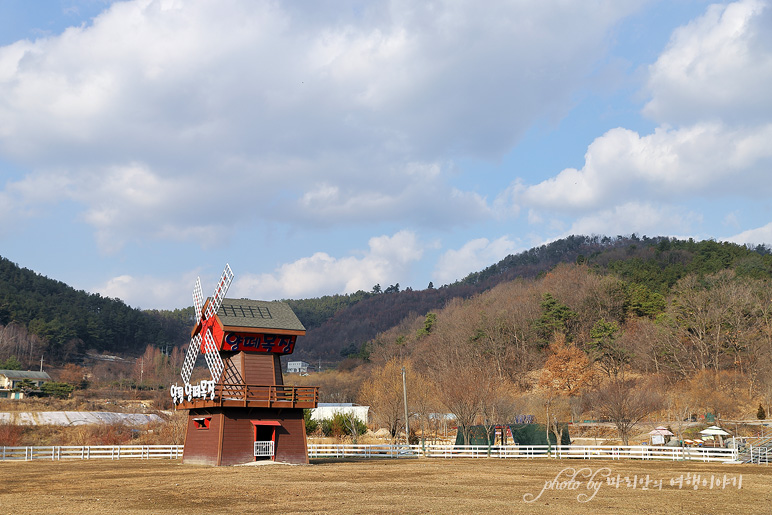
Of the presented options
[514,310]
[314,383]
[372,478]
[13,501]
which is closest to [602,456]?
[372,478]

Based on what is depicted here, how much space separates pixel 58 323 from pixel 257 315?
424ft

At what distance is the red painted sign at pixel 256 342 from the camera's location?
35.9m

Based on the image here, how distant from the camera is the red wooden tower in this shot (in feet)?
115

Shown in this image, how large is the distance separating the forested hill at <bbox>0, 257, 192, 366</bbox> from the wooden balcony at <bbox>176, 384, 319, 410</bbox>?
118663mm

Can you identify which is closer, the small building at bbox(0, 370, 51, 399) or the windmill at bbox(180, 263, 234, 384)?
the windmill at bbox(180, 263, 234, 384)

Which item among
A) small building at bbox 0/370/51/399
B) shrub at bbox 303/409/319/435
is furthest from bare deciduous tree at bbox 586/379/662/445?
small building at bbox 0/370/51/399

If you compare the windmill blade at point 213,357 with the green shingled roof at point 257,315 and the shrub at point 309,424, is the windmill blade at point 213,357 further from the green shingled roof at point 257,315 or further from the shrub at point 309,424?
the shrub at point 309,424

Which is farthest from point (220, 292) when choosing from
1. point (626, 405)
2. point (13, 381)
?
point (13, 381)

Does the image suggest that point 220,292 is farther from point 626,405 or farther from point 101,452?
point 626,405

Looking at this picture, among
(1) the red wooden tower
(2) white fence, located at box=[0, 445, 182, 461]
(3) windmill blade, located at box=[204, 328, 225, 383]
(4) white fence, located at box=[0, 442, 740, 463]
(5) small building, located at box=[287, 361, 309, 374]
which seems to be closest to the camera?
(1) the red wooden tower

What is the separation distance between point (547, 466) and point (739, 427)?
31.7 metres

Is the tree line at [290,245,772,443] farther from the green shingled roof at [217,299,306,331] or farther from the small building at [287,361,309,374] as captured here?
the small building at [287,361,309,374]

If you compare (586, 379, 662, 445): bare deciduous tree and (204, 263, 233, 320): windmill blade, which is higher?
(204, 263, 233, 320): windmill blade

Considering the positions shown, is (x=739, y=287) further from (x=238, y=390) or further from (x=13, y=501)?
(x=13, y=501)
